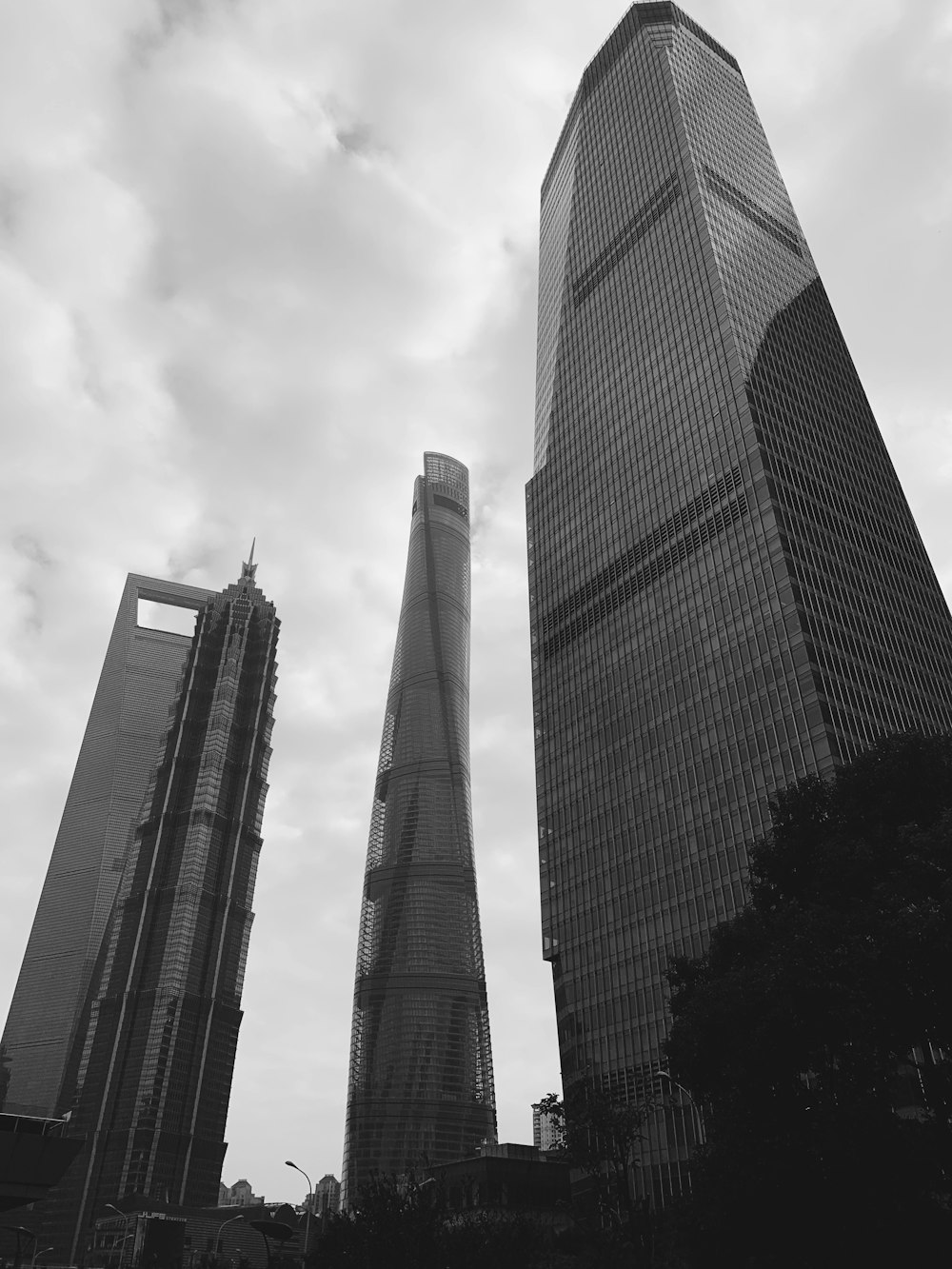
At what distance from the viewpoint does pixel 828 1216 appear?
28.4 m

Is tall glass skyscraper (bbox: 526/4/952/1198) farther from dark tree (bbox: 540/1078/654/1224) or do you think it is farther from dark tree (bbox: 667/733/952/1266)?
dark tree (bbox: 667/733/952/1266)

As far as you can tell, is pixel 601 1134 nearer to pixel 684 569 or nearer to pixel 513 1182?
pixel 513 1182

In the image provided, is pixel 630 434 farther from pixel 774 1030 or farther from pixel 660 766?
pixel 774 1030

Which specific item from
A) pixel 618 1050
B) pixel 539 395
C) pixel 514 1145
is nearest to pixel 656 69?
pixel 539 395

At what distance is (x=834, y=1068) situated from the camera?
106 ft

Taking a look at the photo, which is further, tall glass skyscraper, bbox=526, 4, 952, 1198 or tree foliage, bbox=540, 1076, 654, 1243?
tall glass skyscraper, bbox=526, 4, 952, 1198

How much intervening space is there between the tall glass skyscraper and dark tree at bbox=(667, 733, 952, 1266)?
54.8 m

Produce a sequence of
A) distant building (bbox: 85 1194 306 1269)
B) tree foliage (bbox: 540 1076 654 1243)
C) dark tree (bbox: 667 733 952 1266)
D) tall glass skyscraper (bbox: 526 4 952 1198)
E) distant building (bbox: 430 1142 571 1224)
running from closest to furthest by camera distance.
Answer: dark tree (bbox: 667 733 952 1266)
tree foliage (bbox: 540 1076 654 1243)
tall glass skyscraper (bbox: 526 4 952 1198)
distant building (bbox: 430 1142 571 1224)
distant building (bbox: 85 1194 306 1269)

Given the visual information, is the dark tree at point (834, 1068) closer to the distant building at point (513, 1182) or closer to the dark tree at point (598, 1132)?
the dark tree at point (598, 1132)

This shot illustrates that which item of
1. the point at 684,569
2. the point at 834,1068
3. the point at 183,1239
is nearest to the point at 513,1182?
the point at 183,1239

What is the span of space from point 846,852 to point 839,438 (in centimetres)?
9120

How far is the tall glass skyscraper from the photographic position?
94.1 metres

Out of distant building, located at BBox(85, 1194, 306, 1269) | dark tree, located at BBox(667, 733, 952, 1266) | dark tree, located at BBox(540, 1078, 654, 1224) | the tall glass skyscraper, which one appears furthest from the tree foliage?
distant building, located at BBox(85, 1194, 306, 1269)

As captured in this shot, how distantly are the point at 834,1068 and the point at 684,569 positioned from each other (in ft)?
261
